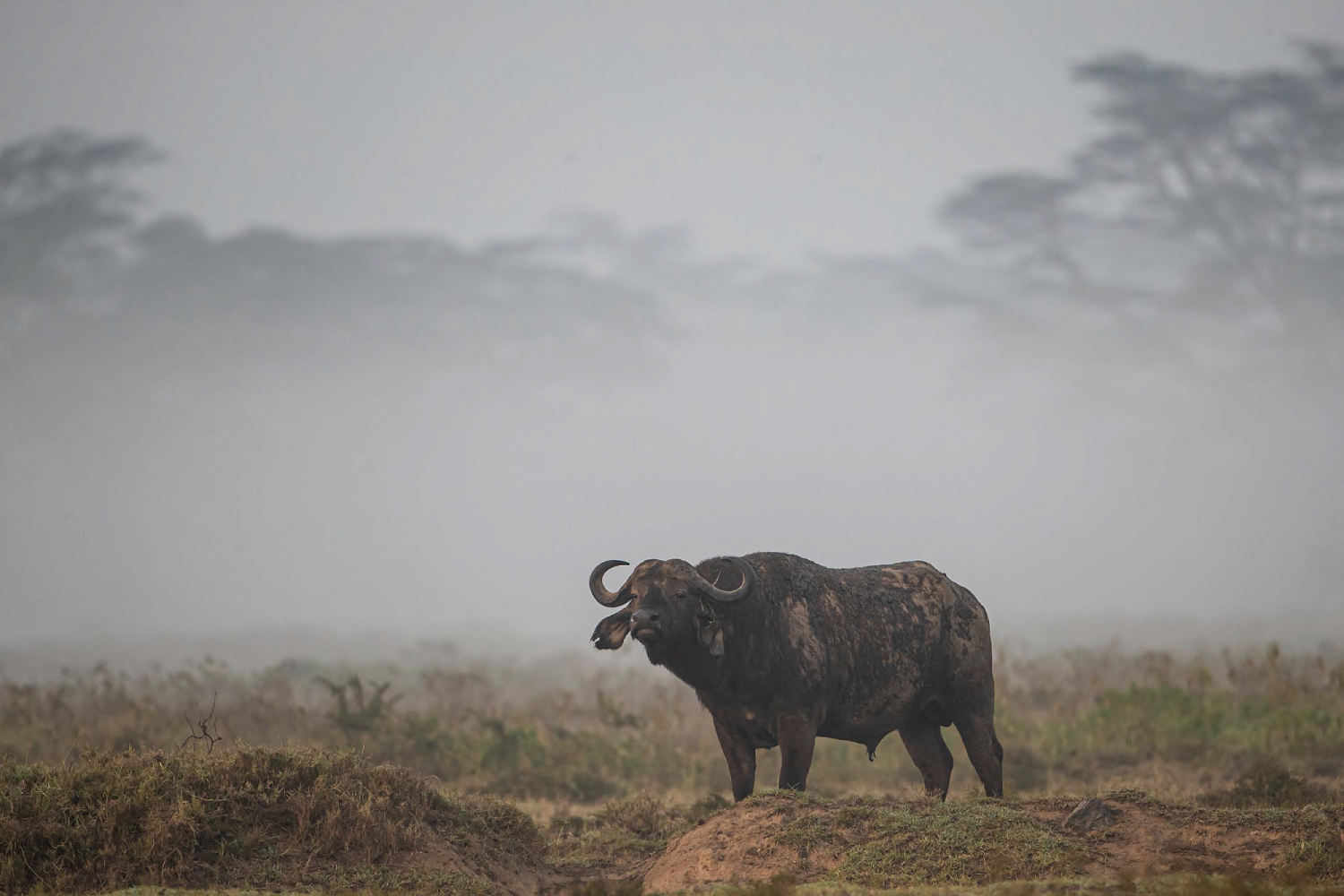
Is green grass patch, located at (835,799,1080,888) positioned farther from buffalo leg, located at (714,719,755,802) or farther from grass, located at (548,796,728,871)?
grass, located at (548,796,728,871)

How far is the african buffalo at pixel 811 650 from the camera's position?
38.8ft

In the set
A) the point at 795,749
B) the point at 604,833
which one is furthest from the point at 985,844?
the point at 604,833

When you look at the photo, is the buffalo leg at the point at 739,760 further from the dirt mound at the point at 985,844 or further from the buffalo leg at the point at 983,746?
the buffalo leg at the point at 983,746

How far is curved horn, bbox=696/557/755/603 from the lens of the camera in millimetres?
11766

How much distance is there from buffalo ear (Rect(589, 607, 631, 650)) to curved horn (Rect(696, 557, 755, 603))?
85 cm

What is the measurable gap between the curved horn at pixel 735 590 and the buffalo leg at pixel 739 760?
1.41 meters

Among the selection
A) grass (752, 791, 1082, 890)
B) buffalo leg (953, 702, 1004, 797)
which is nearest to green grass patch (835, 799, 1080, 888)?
grass (752, 791, 1082, 890)

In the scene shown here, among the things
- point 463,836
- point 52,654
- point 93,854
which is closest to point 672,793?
point 463,836

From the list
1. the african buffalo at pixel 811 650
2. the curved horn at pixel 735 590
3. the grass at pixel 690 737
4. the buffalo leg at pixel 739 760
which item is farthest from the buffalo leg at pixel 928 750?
the curved horn at pixel 735 590

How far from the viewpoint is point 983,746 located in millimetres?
13180

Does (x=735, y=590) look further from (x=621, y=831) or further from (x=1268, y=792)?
(x=1268, y=792)

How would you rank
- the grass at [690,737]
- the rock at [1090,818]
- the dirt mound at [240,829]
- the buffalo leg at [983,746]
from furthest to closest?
1. the grass at [690,737]
2. the buffalo leg at [983,746]
3. the rock at [1090,818]
4. the dirt mound at [240,829]

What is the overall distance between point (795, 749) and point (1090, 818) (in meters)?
2.78

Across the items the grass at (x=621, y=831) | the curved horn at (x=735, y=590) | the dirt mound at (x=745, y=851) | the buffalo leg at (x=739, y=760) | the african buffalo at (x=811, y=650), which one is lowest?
the grass at (x=621, y=831)
